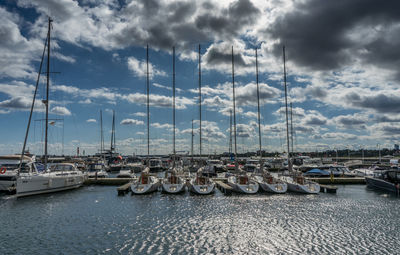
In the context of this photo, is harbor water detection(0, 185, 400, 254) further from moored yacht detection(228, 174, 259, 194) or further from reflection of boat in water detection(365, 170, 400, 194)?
reflection of boat in water detection(365, 170, 400, 194)

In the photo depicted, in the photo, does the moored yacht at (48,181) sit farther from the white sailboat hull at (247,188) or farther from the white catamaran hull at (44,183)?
the white sailboat hull at (247,188)

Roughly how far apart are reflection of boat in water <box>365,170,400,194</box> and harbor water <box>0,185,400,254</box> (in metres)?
5.60

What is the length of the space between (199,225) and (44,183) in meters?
24.1

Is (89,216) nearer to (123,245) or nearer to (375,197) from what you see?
(123,245)

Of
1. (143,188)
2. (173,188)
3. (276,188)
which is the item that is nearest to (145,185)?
(143,188)

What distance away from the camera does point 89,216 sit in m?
23.5

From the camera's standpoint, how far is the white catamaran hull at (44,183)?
31.2 metres

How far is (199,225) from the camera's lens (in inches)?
810

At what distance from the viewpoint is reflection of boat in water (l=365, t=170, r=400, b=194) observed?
119 ft

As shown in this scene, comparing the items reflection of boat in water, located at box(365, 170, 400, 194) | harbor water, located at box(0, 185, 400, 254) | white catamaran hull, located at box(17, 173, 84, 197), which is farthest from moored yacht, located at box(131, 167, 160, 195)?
reflection of boat in water, located at box(365, 170, 400, 194)

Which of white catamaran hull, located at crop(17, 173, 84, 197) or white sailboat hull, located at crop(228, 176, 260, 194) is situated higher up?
white catamaran hull, located at crop(17, 173, 84, 197)

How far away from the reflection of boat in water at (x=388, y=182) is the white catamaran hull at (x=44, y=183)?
46.0 m

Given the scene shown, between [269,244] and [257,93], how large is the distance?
33.3 m

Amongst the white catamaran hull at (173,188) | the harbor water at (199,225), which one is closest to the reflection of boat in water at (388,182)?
the harbor water at (199,225)
